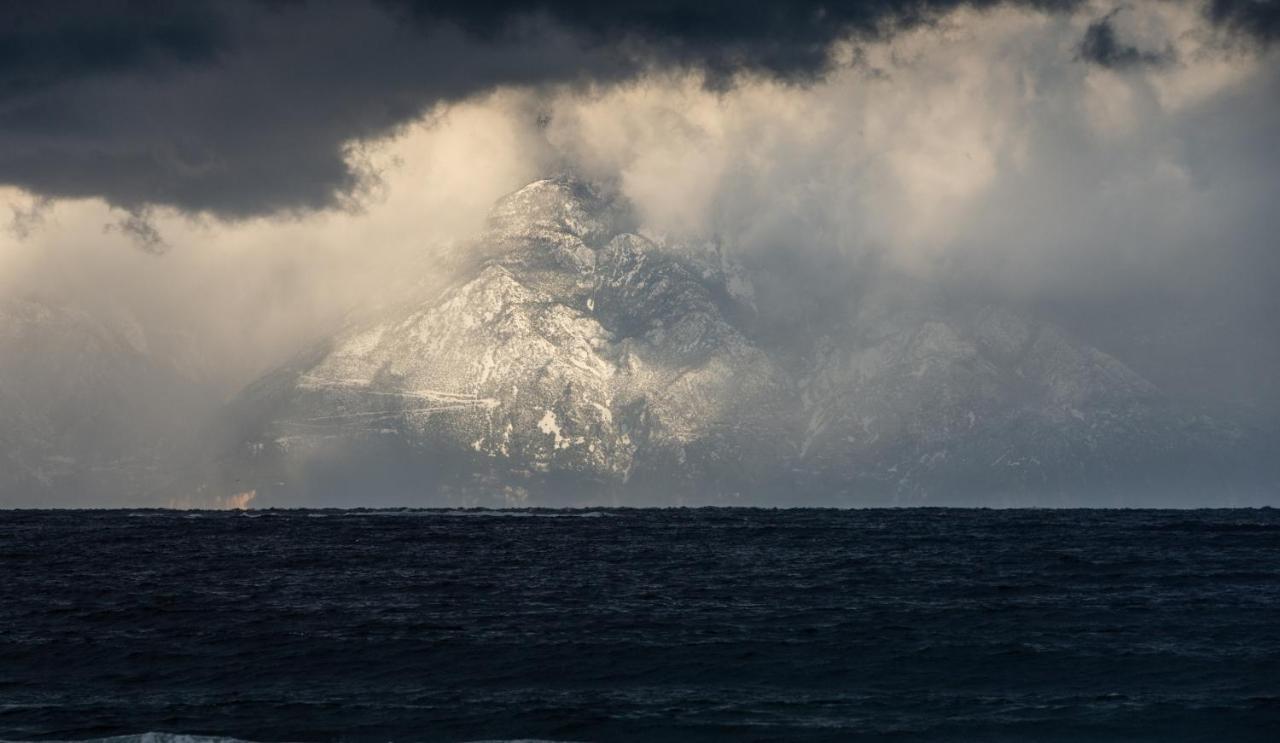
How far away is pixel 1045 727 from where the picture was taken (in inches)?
2485

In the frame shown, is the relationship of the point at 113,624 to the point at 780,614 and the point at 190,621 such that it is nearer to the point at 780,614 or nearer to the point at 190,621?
the point at 190,621

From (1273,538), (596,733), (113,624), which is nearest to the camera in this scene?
(596,733)

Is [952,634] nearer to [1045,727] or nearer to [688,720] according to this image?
[1045,727]

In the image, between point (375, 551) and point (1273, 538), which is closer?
point (375, 551)

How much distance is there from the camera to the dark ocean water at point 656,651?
64.6 m

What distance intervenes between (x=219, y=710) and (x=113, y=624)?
3478cm

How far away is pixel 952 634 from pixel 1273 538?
395ft

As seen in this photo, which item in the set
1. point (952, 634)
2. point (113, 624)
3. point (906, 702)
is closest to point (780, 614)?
point (952, 634)

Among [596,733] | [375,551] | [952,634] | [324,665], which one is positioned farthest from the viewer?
[375,551]

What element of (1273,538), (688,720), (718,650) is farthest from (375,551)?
(1273,538)

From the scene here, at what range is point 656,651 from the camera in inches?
3228

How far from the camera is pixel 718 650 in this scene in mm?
82188

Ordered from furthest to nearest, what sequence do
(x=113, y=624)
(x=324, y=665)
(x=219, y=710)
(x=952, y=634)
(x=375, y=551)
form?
(x=375, y=551), (x=113, y=624), (x=952, y=634), (x=324, y=665), (x=219, y=710)

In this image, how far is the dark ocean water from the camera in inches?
2542
